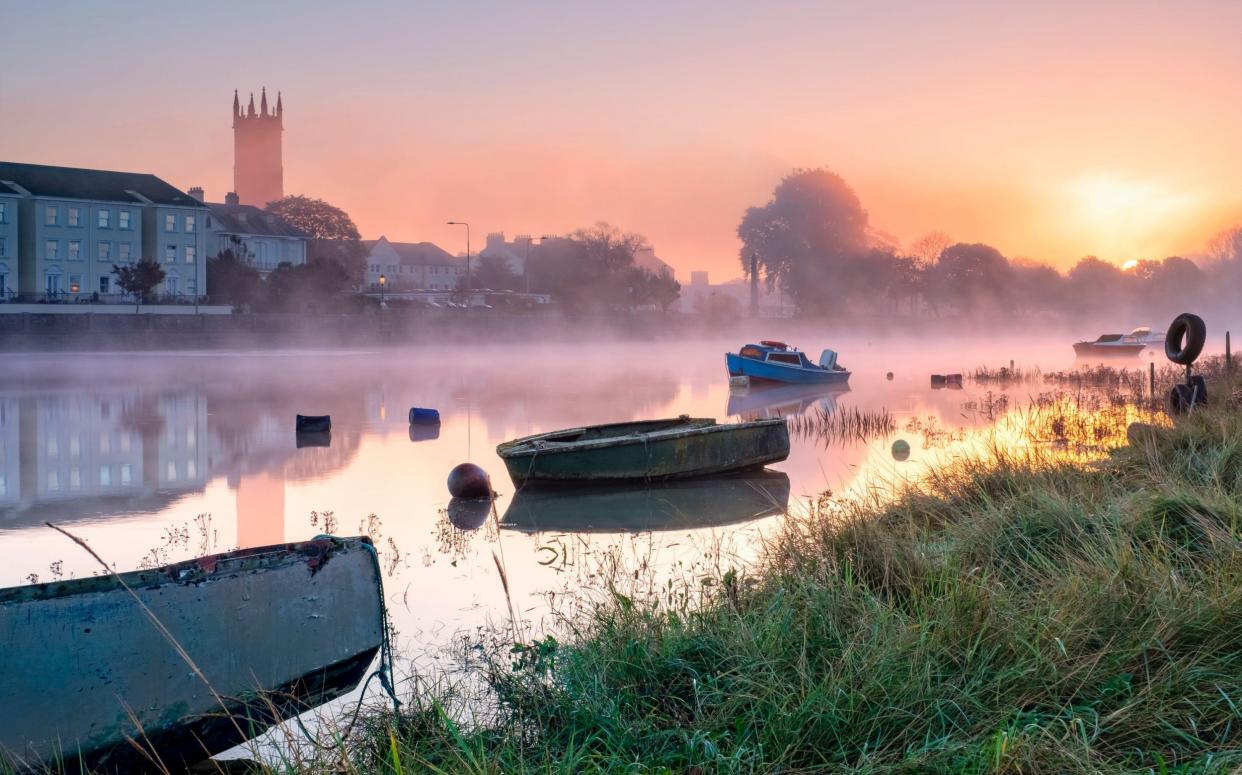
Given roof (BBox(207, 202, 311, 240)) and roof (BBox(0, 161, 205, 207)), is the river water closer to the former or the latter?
roof (BBox(0, 161, 205, 207))

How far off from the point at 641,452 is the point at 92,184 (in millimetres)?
77897

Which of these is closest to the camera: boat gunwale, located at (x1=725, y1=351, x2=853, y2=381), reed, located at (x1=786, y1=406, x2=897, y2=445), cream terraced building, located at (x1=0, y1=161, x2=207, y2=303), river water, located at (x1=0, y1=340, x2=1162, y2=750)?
river water, located at (x1=0, y1=340, x2=1162, y2=750)

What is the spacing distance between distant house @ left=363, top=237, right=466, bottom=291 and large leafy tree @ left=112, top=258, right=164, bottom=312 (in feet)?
225

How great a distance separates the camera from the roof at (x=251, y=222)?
311 feet

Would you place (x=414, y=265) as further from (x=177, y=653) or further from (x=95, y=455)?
(x=177, y=653)

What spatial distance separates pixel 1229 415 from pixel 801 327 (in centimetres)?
9316

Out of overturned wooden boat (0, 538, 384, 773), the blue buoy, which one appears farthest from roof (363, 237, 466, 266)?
overturned wooden boat (0, 538, 384, 773)

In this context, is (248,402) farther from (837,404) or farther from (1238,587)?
(1238,587)

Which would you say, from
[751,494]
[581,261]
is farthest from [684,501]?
[581,261]

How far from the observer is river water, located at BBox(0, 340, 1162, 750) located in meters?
10.8

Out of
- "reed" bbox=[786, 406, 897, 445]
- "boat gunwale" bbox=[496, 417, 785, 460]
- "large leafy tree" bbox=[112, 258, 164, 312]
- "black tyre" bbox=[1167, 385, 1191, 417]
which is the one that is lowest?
"reed" bbox=[786, 406, 897, 445]

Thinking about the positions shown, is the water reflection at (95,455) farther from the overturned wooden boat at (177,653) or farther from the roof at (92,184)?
the roof at (92,184)

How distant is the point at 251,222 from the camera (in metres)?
100

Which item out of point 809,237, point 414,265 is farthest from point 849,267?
point 414,265
